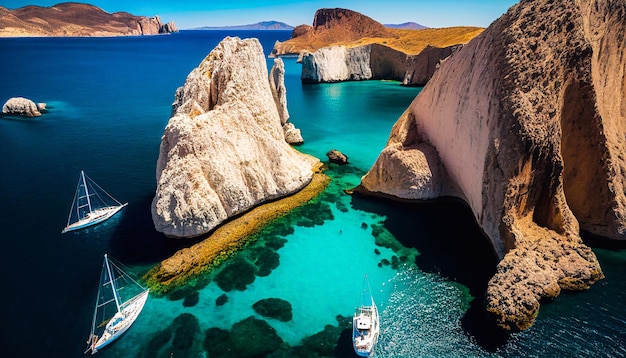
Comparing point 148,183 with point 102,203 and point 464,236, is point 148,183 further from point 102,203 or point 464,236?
point 464,236

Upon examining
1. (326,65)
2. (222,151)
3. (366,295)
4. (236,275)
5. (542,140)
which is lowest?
(236,275)

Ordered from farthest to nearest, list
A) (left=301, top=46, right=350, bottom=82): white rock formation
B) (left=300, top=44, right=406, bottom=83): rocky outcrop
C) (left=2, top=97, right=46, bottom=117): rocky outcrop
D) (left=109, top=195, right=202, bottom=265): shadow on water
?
(left=300, top=44, right=406, bottom=83): rocky outcrop → (left=301, top=46, right=350, bottom=82): white rock formation → (left=2, top=97, right=46, bottom=117): rocky outcrop → (left=109, top=195, right=202, bottom=265): shadow on water

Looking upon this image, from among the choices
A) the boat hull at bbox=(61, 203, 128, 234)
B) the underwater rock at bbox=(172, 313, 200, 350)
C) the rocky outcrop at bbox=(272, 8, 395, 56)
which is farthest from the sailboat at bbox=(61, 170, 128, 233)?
the rocky outcrop at bbox=(272, 8, 395, 56)

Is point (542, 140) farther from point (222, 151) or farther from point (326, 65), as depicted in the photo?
point (326, 65)

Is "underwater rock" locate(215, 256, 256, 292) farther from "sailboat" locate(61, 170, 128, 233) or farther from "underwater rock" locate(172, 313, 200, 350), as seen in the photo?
"sailboat" locate(61, 170, 128, 233)

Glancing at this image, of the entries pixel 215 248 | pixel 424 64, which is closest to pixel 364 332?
pixel 215 248

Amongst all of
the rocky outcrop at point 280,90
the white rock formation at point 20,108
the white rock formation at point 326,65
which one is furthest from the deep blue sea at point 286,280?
the white rock formation at point 326,65
